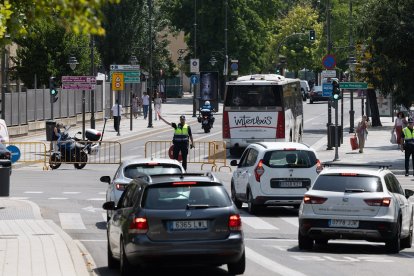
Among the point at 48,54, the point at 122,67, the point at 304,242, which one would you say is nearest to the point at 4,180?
the point at 304,242

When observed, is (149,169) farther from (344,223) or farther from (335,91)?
(335,91)

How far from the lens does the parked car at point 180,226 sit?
15352mm

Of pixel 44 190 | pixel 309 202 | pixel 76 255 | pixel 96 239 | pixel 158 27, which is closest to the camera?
pixel 76 255

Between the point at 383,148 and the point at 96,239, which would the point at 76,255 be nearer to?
the point at 96,239

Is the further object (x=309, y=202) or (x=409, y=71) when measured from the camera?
(x=409, y=71)

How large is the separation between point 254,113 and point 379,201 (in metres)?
29.6

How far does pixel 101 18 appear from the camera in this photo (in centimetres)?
855

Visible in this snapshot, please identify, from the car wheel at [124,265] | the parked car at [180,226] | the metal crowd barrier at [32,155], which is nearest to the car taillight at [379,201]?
the parked car at [180,226]

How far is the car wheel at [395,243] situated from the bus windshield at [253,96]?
29.2 m

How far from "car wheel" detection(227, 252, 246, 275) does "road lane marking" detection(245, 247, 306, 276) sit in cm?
91

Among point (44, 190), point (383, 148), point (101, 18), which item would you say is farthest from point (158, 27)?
point (101, 18)

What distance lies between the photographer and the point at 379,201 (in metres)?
19.9

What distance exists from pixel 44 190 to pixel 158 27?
7017 cm

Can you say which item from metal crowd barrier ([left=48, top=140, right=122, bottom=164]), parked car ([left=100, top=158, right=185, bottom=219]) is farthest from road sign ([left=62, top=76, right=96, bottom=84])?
parked car ([left=100, top=158, right=185, bottom=219])
